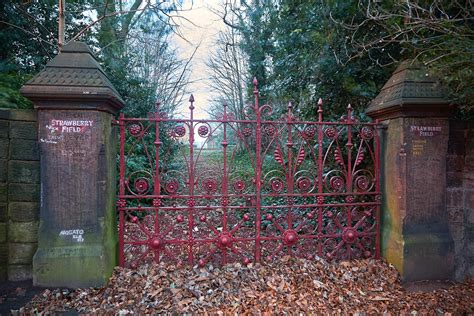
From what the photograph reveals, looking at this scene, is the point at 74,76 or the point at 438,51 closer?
the point at 74,76

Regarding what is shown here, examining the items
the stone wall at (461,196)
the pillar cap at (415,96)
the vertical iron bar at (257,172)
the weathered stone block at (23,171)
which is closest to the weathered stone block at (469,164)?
the stone wall at (461,196)

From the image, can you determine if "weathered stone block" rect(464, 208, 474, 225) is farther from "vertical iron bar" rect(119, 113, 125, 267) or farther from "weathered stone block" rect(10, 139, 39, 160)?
"weathered stone block" rect(10, 139, 39, 160)

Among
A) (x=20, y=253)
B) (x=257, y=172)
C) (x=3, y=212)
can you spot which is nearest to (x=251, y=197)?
(x=257, y=172)

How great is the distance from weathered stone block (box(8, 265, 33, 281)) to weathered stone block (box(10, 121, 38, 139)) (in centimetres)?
135

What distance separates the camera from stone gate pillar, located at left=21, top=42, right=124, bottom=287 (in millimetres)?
3127

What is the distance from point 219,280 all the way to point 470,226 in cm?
305

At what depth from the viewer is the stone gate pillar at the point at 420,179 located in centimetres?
355

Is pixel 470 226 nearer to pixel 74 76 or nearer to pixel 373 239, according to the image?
pixel 373 239

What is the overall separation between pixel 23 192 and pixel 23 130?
2.12 feet

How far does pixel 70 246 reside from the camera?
317 cm

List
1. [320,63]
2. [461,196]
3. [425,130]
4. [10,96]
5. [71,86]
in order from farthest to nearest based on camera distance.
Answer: [320,63] < [10,96] < [461,196] < [425,130] < [71,86]

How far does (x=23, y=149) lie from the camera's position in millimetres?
3213

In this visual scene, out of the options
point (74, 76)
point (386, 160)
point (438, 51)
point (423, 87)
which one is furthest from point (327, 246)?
point (74, 76)

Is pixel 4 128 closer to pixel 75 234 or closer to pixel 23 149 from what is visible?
pixel 23 149
